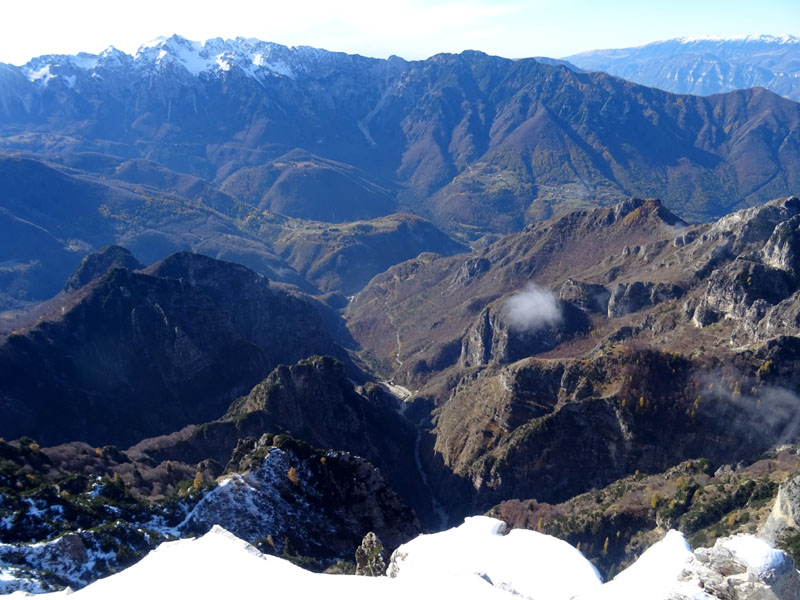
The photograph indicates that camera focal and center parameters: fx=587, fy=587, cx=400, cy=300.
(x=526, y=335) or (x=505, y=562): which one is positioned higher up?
(x=505, y=562)

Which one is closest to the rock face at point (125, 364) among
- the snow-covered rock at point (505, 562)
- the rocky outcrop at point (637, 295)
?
the snow-covered rock at point (505, 562)

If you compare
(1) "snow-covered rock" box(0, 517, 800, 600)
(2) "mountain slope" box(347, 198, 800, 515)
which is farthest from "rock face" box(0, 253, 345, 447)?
(1) "snow-covered rock" box(0, 517, 800, 600)

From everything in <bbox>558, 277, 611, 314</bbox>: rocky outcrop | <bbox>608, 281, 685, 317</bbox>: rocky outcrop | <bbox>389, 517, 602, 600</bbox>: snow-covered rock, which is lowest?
<bbox>558, 277, 611, 314</bbox>: rocky outcrop

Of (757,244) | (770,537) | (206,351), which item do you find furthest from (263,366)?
(757,244)

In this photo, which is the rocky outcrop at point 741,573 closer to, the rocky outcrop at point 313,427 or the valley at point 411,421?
the valley at point 411,421

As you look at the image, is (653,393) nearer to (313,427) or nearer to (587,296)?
(313,427)

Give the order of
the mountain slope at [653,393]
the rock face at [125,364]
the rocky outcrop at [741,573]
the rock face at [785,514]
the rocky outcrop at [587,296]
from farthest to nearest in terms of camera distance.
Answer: the rocky outcrop at [587,296]
the rock face at [125,364]
the mountain slope at [653,393]
the rock face at [785,514]
the rocky outcrop at [741,573]

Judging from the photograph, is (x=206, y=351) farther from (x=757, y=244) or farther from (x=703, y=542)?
(x=757, y=244)

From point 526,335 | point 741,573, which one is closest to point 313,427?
point 526,335

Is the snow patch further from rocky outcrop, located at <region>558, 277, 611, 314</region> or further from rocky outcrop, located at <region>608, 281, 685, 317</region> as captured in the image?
rocky outcrop, located at <region>558, 277, 611, 314</region>
